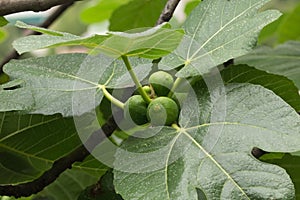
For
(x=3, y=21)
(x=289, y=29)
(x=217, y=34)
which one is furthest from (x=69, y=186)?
(x=289, y=29)

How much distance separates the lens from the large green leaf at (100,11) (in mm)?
1702

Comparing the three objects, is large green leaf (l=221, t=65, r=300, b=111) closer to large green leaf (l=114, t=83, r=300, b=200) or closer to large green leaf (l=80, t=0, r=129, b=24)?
large green leaf (l=114, t=83, r=300, b=200)

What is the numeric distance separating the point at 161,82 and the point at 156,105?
45mm

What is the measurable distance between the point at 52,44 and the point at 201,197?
240mm

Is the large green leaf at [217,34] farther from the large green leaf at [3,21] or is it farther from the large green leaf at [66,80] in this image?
the large green leaf at [3,21]

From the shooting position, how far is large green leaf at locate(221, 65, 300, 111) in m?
0.78

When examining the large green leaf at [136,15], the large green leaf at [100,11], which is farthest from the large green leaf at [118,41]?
the large green leaf at [100,11]

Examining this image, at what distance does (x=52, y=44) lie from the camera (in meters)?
0.60

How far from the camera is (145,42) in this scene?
646 mm

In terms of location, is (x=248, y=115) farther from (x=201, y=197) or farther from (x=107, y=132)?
(x=107, y=132)

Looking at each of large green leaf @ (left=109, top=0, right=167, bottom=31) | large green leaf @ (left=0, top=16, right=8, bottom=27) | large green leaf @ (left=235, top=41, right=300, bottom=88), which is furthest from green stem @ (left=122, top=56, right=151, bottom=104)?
large green leaf @ (left=109, top=0, right=167, bottom=31)

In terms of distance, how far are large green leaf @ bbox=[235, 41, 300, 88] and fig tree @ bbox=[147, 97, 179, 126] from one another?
1.51 ft

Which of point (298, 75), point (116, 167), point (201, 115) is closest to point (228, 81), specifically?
point (201, 115)

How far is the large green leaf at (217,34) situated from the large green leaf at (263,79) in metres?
0.05
